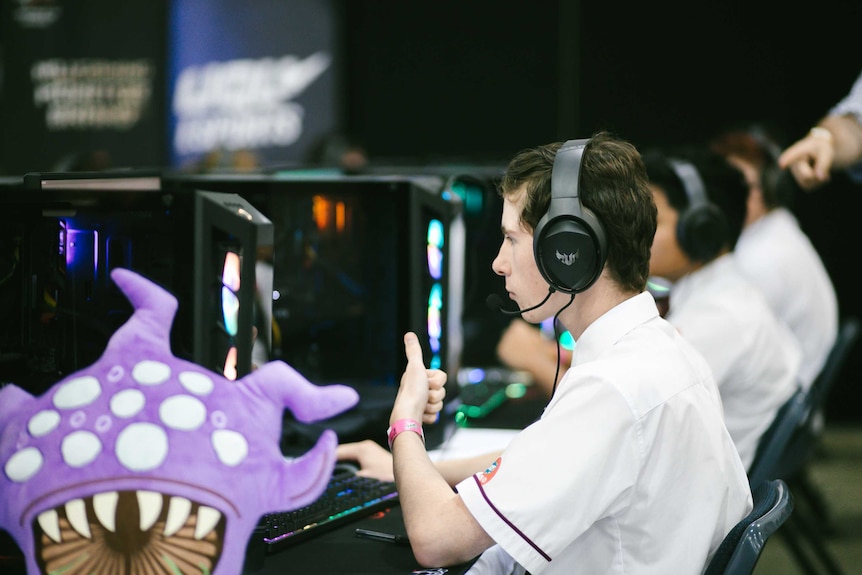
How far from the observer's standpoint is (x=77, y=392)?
1214 mm

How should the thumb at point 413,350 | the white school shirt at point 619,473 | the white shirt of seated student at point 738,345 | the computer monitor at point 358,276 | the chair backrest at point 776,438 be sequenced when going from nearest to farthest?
the white school shirt at point 619,473, the thumb at point 413,350, the computer monitor at point 358,276, the chair backrest at point 776,438, the white shirt of seated student at point 738,345

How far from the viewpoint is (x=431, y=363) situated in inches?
75.4

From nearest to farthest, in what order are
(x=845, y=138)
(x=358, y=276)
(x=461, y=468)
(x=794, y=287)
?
1. (x=461, y=468)
2. (x=358, y=276)
3. (x=845, y=138)
4. (x=794, y=287)

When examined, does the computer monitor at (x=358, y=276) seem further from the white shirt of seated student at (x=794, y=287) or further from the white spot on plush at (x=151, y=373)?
the white shirt of seated student at (x=794, y=287)

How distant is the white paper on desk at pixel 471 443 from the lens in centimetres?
204

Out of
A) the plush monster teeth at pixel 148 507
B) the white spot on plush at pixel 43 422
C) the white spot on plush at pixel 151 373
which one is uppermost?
the white spot on plush at pixel 151 373

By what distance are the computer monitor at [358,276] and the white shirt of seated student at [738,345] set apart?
61cm

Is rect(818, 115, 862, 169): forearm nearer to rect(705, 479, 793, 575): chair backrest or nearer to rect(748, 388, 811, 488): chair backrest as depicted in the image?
rect(748, 388, 811, 488): chair backrest

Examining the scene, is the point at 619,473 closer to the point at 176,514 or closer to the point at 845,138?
the point at 176,514

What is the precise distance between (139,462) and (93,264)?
0.26 metres

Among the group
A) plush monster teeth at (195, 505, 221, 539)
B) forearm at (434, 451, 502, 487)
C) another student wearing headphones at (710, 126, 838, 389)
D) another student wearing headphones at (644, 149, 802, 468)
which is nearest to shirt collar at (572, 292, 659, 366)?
forearm at (434, 451, 502, 487)

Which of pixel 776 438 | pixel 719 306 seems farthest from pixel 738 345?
pixel 776 438

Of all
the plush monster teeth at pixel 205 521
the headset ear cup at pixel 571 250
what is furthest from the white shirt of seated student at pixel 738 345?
the plush monster teeth at pixel 205 521

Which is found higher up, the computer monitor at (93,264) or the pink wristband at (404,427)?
the computer monitor at (93,264)
